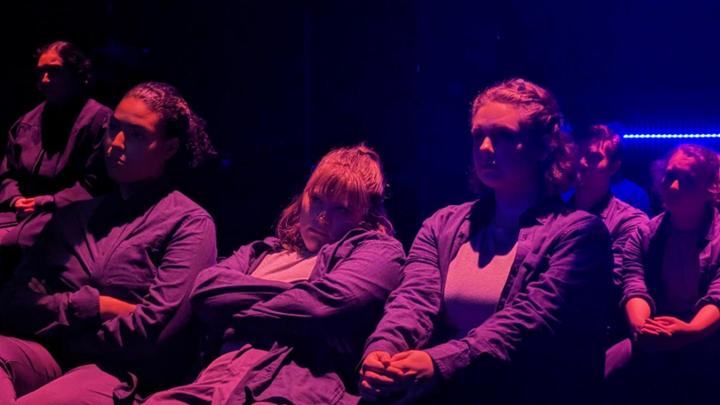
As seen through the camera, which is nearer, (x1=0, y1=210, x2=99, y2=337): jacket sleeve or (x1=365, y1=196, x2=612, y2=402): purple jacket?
(x1=365, y1=196, x2=612, y2=402): purple jacket

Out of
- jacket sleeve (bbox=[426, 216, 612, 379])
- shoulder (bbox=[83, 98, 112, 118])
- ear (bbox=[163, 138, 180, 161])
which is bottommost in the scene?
jacket sleeve (bbox=[426, 216, 612, 379])

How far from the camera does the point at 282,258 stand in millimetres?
3029

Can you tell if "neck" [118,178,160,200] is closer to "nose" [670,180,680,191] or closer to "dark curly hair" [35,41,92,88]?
"dark curly hair" [35,41,92,88]

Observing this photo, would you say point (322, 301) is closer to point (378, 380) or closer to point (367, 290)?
point (367, 290)

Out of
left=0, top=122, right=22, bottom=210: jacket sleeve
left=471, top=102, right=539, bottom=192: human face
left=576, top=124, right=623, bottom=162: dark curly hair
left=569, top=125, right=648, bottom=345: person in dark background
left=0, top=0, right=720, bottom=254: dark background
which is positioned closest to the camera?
left=471, top=102, right=539, bottom=192: human face

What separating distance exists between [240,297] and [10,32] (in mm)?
2695

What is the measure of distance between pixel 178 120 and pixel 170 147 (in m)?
0.12

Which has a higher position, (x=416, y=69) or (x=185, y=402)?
(x=416, y=69)

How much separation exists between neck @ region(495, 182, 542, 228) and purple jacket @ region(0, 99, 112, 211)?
80.7 inches

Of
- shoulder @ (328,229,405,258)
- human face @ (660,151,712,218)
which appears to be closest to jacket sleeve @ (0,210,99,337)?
shoulder @ (328,229,405,258)

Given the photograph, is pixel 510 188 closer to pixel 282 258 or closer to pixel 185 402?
pixel 282 258

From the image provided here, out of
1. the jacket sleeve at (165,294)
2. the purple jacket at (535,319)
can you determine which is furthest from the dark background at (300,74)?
the purple jacket at (535,319)

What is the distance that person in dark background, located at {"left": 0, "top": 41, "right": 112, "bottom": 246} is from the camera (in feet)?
12.6

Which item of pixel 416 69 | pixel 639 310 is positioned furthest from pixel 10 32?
pixel 639 310
